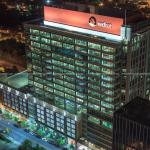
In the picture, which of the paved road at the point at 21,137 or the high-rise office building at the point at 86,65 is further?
the paved road at the point at 21,137

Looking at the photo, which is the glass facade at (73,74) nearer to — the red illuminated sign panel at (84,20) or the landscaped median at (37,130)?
the landscaped median at (37,130)

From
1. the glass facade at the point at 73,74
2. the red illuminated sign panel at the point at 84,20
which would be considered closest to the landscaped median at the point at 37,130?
the glass facade at the point at 73,74

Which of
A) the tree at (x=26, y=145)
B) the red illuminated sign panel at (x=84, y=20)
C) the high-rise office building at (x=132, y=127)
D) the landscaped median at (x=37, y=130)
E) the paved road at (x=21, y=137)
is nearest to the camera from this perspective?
the high-rise office building at (x=132, y=127)

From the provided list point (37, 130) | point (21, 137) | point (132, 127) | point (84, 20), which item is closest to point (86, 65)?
point (84, 20)

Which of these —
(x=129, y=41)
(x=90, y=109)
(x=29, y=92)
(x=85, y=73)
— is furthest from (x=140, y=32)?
(x=29, y=92)

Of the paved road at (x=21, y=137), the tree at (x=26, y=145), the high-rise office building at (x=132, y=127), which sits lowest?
the paved road at (x=21, y=137)

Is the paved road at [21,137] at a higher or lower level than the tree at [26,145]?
lower

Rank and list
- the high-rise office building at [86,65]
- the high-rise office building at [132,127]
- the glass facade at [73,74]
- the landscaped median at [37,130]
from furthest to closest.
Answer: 1. the landscaped median at [37,130]
2. the glass facade at [73,74]
3. the high-rise office building at [86,65]
4. the high-rise office building at [132,127]

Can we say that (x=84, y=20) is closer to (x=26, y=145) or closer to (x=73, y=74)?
(x=73, y=74)
